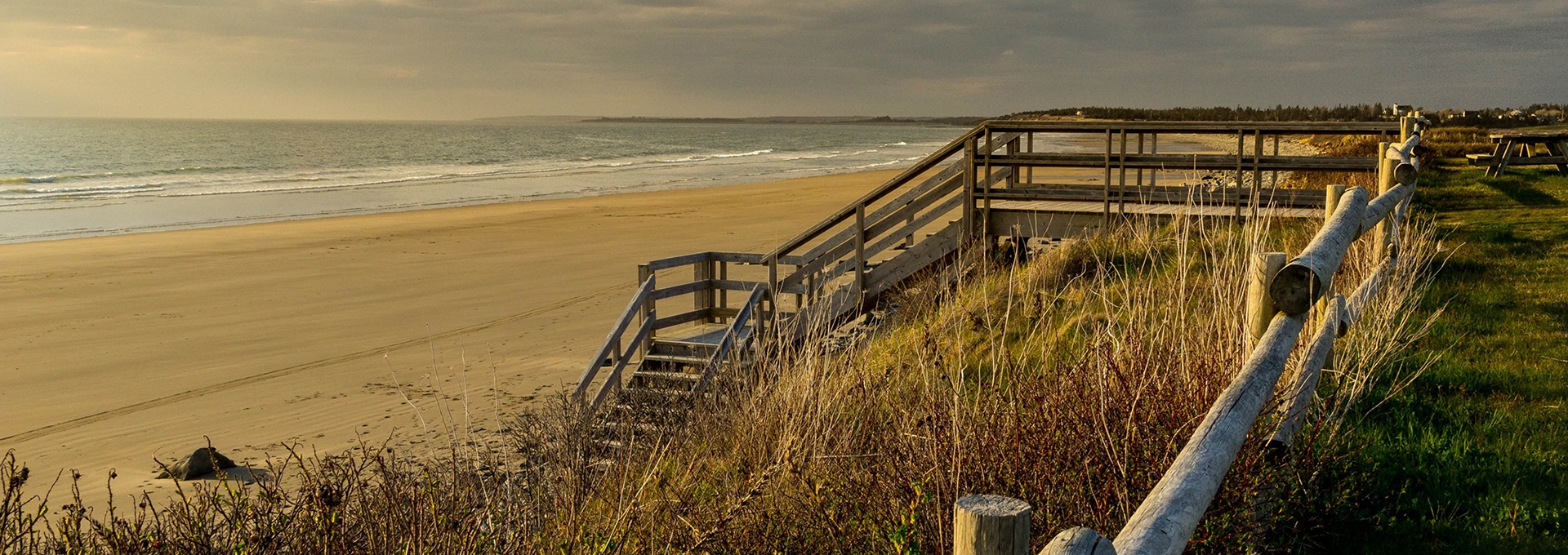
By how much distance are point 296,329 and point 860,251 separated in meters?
8.72

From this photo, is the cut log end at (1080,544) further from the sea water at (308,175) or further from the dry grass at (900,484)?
the sea water at (308,175)

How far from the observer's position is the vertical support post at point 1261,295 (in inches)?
146

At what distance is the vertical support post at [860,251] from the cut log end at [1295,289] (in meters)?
8.00

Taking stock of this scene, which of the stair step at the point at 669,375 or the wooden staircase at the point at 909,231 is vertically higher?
the wooden staircase at the point at 909,231

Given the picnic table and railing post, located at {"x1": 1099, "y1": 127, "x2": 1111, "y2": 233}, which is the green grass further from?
the picnic table

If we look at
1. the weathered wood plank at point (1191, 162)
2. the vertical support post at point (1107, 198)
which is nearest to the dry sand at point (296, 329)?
the weathered wood plank at point (1191, 162)

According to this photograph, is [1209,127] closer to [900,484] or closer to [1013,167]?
[1013,167]

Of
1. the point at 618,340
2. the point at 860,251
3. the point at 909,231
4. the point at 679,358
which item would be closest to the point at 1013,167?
the point at 909,231

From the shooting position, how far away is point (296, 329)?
15.9 meters

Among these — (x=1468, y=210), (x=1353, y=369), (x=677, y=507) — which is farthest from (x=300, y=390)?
(x=1468, y=210)

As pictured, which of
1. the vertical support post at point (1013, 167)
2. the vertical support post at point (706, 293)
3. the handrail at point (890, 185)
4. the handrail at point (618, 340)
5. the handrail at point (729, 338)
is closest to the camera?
the handrail at point (729, 338)

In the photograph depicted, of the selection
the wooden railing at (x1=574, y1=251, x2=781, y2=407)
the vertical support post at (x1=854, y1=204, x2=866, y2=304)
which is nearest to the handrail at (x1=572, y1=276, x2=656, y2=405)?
the wooden railing at (x1=574, y1=251, x2=781, y2=407)

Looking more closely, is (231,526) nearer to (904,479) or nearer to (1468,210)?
(904,479)

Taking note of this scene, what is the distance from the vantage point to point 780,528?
462cm
